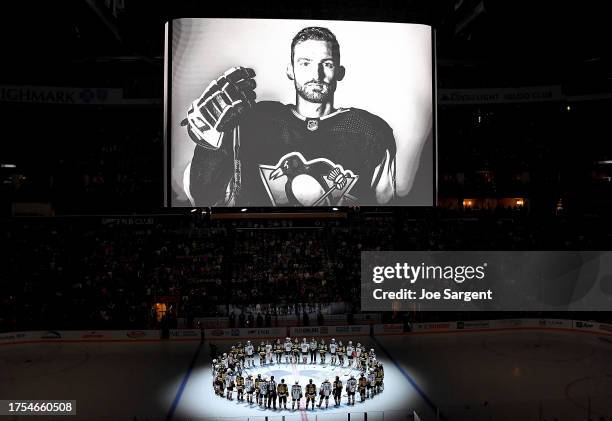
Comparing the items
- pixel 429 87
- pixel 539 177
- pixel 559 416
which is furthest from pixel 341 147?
pixel 539 177

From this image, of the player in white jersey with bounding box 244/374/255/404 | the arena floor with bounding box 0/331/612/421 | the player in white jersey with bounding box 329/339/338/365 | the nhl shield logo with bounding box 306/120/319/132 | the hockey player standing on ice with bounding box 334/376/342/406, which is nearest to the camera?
the arena floor with bounding box 0/331/612/421

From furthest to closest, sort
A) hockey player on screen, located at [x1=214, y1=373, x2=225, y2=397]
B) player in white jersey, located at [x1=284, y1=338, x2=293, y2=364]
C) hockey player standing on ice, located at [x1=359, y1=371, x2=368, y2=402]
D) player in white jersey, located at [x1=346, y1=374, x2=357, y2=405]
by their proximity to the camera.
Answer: player in white jersey, located at [x1=284, y1=338, x2=293, y2=364], hockey player on screen, located at [x1=214, y1=373, x2=225, y2=397], hockey player standing on ice, located at [x1=359, y1=371, x2=368, y2=402], player in white jersey, located at [x1=346, y1=374, x2=357, y2=405]

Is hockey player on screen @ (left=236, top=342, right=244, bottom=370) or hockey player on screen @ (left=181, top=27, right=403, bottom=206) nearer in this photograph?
hockey player on screen @ (left=181, top=27, right=403, bottom=206)

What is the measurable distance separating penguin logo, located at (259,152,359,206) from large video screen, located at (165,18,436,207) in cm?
3

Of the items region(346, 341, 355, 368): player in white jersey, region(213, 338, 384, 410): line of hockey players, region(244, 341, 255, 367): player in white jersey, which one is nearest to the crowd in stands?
region(244, 341, 255, 367): player in white jersey

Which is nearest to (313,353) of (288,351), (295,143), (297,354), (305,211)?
(297,354)

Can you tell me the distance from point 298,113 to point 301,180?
2304mm

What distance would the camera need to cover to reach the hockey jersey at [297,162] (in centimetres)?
1978

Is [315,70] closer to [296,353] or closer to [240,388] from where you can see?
[240,388]

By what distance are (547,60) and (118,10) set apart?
19.0m

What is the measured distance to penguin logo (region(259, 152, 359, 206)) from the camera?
786 inches

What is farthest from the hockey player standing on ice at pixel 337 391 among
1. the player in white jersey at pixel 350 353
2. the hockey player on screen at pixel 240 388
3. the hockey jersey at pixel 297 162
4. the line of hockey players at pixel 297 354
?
the hockey jersey at pixel 297 162

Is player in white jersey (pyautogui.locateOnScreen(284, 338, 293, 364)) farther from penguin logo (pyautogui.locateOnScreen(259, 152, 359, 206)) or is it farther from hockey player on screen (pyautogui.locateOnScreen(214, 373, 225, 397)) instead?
penguin logo (pyautogui.locateOnScreen(259, 152, 359, 206))

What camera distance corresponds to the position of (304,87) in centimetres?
2002
